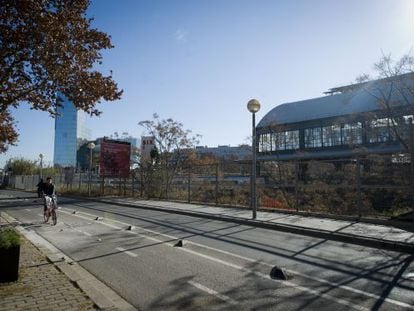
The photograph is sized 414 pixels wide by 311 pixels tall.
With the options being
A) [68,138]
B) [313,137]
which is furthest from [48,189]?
[68,138]

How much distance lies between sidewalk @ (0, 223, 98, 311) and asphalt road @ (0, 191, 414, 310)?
729mm

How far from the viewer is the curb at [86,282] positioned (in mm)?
5266

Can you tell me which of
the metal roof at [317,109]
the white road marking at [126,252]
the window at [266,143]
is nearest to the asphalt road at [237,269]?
the white road marking at [126,252]

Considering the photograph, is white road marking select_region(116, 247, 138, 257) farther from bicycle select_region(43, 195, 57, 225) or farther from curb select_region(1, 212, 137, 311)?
bicycle select_region(43, 195, 57, 225)

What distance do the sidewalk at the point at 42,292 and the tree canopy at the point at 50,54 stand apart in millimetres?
3631

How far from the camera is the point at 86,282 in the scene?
246 inches

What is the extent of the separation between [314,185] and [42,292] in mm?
12826

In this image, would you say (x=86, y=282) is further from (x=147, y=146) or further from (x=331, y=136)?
(x=331, y=136)

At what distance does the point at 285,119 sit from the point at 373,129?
149 ft

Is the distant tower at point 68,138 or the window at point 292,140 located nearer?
the window at point 292,140

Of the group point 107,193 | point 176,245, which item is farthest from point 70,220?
point 107,193

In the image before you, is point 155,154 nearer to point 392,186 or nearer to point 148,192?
point 148,192

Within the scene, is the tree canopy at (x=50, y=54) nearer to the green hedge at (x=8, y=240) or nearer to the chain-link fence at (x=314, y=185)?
the green hedge at (x=8, y=240)

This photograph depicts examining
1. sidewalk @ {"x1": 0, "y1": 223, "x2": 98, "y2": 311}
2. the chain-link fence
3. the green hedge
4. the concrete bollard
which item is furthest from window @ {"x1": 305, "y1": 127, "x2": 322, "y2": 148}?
the green hedge
